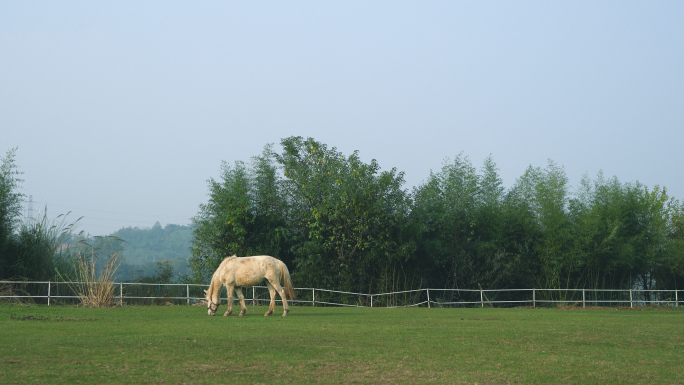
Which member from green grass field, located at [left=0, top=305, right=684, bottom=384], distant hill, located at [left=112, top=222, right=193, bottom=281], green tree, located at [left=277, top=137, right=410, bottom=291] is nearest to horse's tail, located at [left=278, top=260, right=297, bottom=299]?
green grass field, located at [left=0, top=305, right=684, bottom=384]

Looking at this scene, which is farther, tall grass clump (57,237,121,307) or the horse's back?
tall grass clump (57,237,121,307)

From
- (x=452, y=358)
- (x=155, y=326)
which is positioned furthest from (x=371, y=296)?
(x=452, y=358)

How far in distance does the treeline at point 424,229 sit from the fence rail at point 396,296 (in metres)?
0.53

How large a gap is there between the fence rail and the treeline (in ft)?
1.74

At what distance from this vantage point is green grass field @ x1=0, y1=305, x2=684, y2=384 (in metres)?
7.64

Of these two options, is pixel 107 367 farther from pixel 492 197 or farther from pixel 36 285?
pixel 492 197

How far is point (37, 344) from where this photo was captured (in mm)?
10148

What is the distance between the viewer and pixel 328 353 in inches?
380

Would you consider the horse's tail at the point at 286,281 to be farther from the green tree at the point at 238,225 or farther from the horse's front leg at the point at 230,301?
the green tree at the point at 238,225

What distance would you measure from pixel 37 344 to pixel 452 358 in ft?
20.9

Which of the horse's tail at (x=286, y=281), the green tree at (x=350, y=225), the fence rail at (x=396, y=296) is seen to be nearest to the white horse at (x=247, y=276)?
the horse's tail at (x=286, y=281)

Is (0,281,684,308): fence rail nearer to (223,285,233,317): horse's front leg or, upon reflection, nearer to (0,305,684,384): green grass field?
(223,285,233,317): horse's front leg

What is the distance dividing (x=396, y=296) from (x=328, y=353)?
19674 millimetres

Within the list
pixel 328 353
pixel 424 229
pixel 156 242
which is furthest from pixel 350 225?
pixel 156 242
